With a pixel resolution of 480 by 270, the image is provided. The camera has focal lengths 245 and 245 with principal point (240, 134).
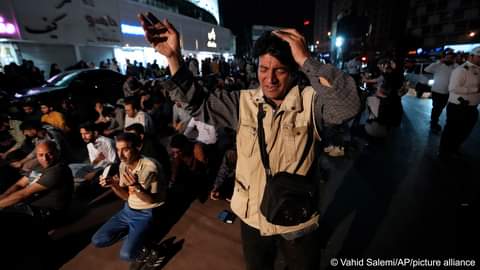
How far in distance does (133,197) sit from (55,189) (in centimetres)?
104

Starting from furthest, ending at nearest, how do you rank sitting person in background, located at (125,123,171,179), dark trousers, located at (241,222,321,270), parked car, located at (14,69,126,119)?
parked car, located at (14,69,126,119)
sitting person in background, located at (125,123,171,179)
dark trousers, located at (241,222,321,270)

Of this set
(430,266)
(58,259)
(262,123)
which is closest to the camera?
(262,123)

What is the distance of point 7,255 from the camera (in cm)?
181

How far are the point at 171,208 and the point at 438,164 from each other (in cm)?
440

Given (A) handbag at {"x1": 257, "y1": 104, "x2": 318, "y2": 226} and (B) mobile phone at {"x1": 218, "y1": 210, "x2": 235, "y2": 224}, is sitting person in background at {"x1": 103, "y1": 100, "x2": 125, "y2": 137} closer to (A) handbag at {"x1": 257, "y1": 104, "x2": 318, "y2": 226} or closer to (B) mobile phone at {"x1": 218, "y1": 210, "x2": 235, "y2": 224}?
(B) mobile phone at {"x1": 218, "y1": 210, "x2": 235, "y2": 224}

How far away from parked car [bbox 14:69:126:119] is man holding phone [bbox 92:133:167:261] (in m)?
4.98

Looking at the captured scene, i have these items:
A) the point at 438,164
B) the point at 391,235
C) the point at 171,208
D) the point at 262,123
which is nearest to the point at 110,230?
the point at 171,208

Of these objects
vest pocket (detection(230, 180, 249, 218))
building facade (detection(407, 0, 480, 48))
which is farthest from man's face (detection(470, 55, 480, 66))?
building facade (detection(407, 0, 480, 48))

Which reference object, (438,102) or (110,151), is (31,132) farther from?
(438,102)

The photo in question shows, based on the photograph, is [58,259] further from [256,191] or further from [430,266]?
[430,266]

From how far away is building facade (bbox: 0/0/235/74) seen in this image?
11.0m

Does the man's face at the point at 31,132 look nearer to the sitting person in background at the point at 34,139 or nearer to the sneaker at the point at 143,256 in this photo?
the sitting person in background at the point at 34,139

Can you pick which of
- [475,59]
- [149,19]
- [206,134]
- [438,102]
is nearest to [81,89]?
[206,134]

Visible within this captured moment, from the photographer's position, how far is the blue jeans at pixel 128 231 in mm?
2334
